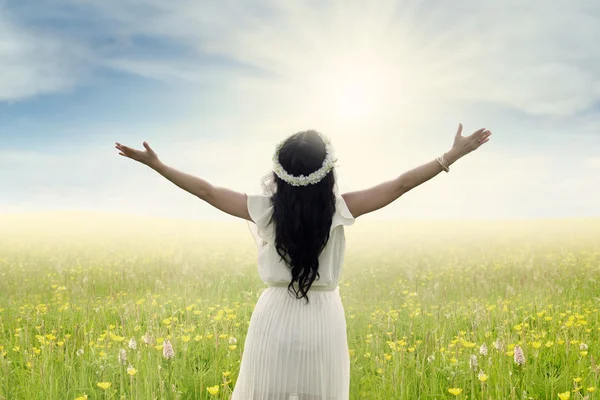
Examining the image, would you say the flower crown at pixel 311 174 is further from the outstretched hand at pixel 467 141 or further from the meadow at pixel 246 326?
the meadow at pixel 246 326

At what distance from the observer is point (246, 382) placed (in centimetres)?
371

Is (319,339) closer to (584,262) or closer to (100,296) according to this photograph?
(100,296)

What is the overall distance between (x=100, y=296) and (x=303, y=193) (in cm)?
703

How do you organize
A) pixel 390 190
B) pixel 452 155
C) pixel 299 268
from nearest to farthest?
pixel 299 268 < pixel 390 190 < pixel 452 155

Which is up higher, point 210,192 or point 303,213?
point 210,192

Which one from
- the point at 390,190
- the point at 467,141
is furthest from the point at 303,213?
the point at 467,141

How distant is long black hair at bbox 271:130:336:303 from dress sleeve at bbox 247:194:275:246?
3.0 inches

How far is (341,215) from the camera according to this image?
12.0 feet

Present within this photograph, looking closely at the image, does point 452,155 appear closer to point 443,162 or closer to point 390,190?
point 443,162

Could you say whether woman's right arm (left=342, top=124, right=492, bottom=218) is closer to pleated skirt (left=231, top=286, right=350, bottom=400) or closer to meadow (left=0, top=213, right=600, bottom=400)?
pleated skirt (left=231, top=286, right=350, bottom=400)

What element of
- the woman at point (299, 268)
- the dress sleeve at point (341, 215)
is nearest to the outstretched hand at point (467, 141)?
the woman at point (299, 268)

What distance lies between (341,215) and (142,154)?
4.88 ft

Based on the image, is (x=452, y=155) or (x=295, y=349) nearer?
(x=295, y=349)

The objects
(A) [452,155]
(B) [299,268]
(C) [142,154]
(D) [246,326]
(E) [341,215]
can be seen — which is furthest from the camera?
(D) [246,326]
